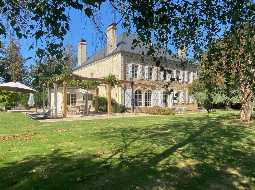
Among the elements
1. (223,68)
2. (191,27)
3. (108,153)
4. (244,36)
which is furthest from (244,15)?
(108,153)

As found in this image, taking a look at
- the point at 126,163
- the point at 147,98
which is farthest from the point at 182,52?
the point at 147,98

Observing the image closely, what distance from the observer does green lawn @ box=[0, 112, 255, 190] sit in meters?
7.43

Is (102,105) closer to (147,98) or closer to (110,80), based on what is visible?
(110,80)

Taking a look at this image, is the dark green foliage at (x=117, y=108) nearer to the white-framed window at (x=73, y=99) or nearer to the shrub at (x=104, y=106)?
the shrub at (x=104, y=106)

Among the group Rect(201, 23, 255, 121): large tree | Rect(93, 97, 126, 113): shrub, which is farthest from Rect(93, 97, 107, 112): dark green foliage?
Rect(201, 23, 255, 121): large tree

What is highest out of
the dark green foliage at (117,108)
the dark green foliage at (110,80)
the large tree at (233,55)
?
the dark green foliage at (110,80)

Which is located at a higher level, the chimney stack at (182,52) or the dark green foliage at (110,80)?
the dark green foliage at (110,80)

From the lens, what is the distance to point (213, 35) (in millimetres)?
5910

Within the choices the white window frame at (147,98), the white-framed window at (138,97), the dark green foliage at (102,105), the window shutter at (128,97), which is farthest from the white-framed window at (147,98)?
the dark green foliage at (102,105)

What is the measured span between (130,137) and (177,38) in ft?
29.1

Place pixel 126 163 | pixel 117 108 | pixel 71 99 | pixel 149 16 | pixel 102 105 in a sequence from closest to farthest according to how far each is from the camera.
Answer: pixel 149 16 < pixel 126 163 < pixel 71 99 < pixel 117 108 < pixel 102 105

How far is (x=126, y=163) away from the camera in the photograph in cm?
914

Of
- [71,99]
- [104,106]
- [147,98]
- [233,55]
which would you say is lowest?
[104,106]

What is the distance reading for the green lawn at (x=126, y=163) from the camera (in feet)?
24.4
